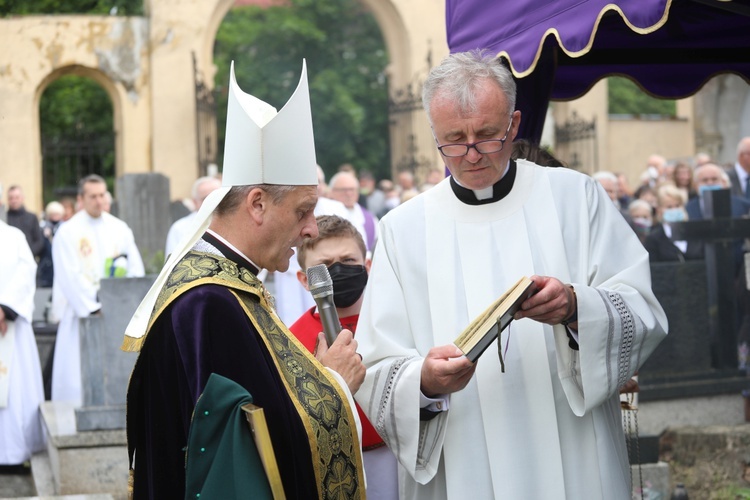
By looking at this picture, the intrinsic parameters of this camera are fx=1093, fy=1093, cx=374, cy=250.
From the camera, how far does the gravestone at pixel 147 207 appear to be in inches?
508

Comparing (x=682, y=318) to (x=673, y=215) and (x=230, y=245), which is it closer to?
(x=673, y=215)

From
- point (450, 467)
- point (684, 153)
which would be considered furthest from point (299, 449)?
point (684, 153)

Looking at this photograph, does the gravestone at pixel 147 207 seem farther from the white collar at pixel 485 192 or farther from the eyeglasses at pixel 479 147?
the eyeglasses at pixel 479 147

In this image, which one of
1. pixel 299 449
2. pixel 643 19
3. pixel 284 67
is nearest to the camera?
pixel 299 449

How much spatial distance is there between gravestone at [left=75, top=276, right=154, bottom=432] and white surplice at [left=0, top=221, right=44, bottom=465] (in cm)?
105

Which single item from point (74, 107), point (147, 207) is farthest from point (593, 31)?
point (74, 107)

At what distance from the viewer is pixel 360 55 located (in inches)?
1426

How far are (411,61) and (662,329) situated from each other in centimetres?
1759

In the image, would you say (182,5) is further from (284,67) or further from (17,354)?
(284,67)

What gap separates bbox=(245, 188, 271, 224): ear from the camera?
110 inches

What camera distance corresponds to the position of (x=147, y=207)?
42.7ft

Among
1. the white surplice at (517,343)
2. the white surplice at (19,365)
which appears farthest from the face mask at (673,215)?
the white surplice at (517,343)

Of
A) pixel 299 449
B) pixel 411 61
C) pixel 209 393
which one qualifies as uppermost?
pixel 411 61

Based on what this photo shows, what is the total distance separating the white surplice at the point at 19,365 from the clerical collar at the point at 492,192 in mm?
5415
